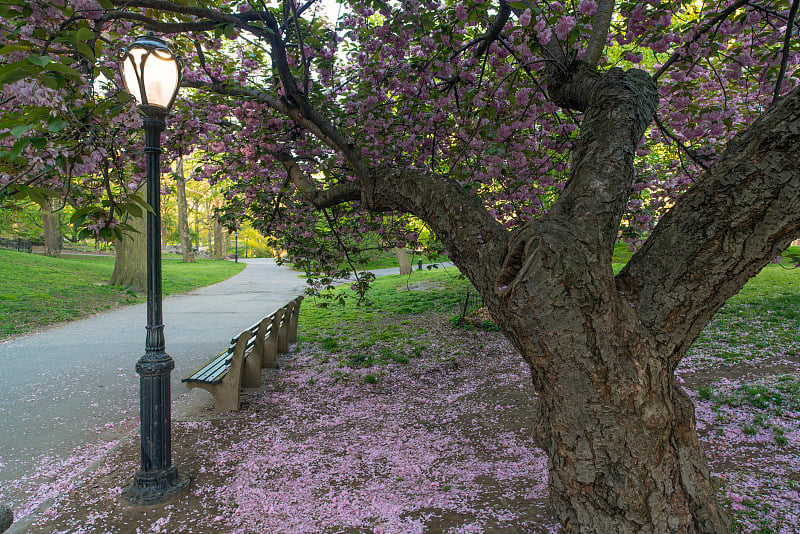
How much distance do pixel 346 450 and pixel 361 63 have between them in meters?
4.08

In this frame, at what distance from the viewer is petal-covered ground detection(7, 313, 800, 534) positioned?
2.81 m

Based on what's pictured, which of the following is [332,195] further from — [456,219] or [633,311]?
[633,311]

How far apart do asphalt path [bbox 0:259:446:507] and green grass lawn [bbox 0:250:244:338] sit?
1.98 feet

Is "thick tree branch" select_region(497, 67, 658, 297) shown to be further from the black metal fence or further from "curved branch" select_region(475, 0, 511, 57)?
the black metal fence

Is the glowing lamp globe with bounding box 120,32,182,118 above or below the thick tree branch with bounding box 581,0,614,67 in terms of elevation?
below

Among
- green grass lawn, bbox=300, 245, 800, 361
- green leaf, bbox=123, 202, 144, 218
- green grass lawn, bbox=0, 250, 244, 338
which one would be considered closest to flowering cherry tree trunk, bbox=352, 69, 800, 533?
green grass lawn, bbox=300, 245, 800, 361

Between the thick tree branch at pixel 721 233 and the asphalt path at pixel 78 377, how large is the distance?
436 centimetres

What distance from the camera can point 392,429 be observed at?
14.0ft

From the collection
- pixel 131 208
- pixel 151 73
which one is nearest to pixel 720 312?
pixel 151 73

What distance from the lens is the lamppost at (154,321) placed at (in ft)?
10.0

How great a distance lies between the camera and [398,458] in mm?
3645

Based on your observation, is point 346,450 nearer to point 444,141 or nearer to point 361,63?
point 444,141

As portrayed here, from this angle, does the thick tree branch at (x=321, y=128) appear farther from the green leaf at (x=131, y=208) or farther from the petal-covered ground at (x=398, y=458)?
the petal-covered ground at (x=398, y=458)

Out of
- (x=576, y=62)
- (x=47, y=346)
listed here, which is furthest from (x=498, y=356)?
(x=47, y=346)
